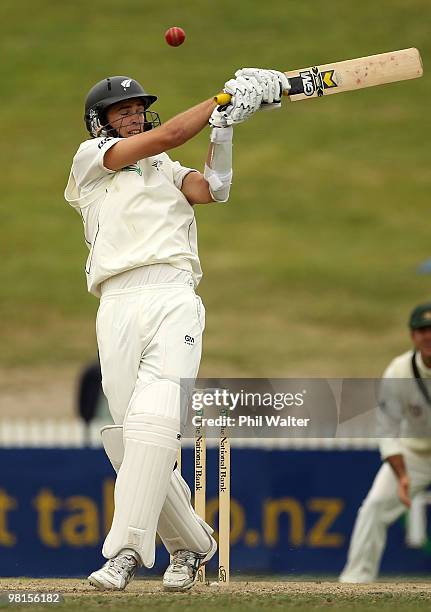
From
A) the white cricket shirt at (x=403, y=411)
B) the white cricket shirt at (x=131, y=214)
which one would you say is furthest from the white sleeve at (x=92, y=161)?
the white cricket shirt at (x=403, y=411)

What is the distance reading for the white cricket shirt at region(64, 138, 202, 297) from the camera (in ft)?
14.3

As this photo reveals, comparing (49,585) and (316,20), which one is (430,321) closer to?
(49,585)

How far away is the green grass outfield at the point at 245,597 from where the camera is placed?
391 cm

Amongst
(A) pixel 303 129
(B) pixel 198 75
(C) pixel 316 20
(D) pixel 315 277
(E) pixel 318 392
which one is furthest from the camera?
(C) pixel 316 20

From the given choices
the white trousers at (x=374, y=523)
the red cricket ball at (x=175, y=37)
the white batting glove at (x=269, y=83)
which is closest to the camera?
the white batting glove at (x=269, y=83)

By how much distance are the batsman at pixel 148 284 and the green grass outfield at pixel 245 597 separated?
0.11 m

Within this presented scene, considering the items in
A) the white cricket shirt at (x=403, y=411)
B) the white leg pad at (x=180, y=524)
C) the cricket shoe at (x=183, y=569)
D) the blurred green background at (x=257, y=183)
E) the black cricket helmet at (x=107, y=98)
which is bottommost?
the cricket shoe at (x=183, y=569)

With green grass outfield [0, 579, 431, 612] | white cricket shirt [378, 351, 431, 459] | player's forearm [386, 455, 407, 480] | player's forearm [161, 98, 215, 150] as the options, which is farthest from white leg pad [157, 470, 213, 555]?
player's forearm [386, 455, 407, 480]

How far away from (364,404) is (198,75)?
Answer: 48.8 feet

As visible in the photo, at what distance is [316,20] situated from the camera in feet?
70.9

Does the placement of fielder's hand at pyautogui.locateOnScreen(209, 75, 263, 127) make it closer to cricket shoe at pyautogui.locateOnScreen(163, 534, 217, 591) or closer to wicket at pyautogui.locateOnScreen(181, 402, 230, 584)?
wicket at pyautogui.locateOnScreen(181, 402, 230, 584)

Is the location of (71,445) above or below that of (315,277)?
below

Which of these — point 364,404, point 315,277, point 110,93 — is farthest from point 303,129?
point 110,93

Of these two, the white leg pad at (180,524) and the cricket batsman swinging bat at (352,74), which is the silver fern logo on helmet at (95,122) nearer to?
the cricket batsman swinging bat at (352,74)
